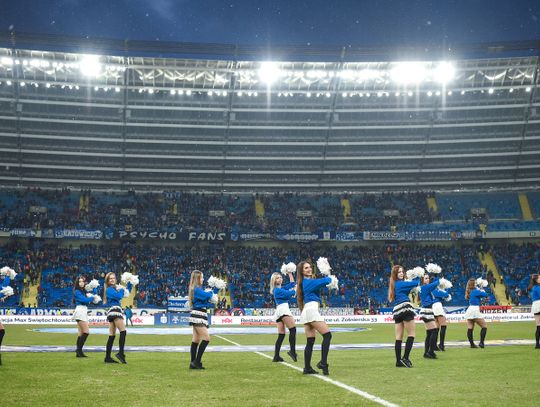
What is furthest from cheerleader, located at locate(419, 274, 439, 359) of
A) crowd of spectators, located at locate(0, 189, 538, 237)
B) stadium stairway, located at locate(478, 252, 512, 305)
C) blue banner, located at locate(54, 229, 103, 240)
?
blue banner, located at locate(54, 229, 103, 240)

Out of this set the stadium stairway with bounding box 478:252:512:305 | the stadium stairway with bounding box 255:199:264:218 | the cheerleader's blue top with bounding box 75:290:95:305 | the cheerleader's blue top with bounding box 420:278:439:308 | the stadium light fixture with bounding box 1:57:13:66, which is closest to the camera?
the cheerleader's blue top with bounding box 75:290:95:305

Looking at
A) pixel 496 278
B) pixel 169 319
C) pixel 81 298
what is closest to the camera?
pixel 81 298

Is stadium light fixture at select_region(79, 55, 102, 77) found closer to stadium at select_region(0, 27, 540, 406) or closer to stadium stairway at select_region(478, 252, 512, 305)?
stadium at select_region(0, 27, 540, 406)

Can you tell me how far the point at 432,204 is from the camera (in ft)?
211

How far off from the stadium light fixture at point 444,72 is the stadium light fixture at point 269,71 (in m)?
14.8

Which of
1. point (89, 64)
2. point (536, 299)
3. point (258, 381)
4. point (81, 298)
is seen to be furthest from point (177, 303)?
point (258, 381)

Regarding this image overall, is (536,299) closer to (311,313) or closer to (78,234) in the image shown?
(311,313)

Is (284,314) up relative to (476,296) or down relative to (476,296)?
down

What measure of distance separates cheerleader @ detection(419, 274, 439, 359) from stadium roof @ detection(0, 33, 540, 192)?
4095 cm

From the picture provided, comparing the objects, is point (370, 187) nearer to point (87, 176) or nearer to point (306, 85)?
point (306, 85)

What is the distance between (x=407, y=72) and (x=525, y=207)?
791 inches

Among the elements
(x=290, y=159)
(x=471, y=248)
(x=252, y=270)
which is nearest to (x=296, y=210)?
Answer: (x=290, y=159)

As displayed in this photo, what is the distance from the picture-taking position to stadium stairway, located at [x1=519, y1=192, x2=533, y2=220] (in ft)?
203

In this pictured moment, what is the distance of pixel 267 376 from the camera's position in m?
11.7
